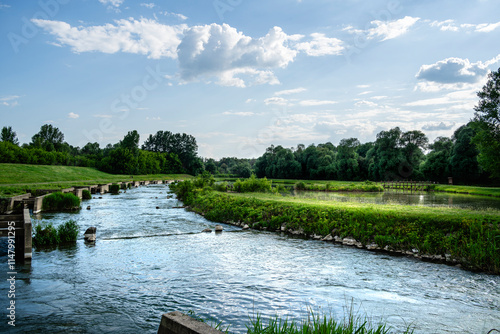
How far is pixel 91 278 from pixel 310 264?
729 centimetres

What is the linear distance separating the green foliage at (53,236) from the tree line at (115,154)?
57825 millimetres

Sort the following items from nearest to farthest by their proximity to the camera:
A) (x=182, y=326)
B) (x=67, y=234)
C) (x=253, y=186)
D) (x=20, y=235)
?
1. (x=182, y=326)
2. (x=20, y=235)
3. (x=67, y=234)
4. (x=253, y=186)

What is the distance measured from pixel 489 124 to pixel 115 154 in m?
93.4

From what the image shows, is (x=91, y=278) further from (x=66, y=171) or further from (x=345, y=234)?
(x=66, y=171)

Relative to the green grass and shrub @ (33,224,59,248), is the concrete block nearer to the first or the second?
shrub @ (33,224,59,248)

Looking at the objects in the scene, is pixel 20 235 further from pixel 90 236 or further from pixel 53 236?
pixel 90 236

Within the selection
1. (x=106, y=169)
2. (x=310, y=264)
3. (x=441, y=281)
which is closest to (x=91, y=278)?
(x=310, y=264)

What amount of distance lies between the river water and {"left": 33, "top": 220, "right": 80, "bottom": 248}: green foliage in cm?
49

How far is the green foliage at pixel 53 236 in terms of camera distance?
557 inches

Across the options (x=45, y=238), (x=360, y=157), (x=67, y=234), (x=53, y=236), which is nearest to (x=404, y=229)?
(x=67, y=234)

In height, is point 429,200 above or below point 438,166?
below

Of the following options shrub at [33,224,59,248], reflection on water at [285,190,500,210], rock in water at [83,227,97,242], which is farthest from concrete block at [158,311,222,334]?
reflection on water at [285,190,500,210]

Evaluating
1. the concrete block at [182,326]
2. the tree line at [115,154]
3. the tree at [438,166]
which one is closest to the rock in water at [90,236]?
the concrete block at [182,326]

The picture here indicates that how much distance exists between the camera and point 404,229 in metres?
14.7
